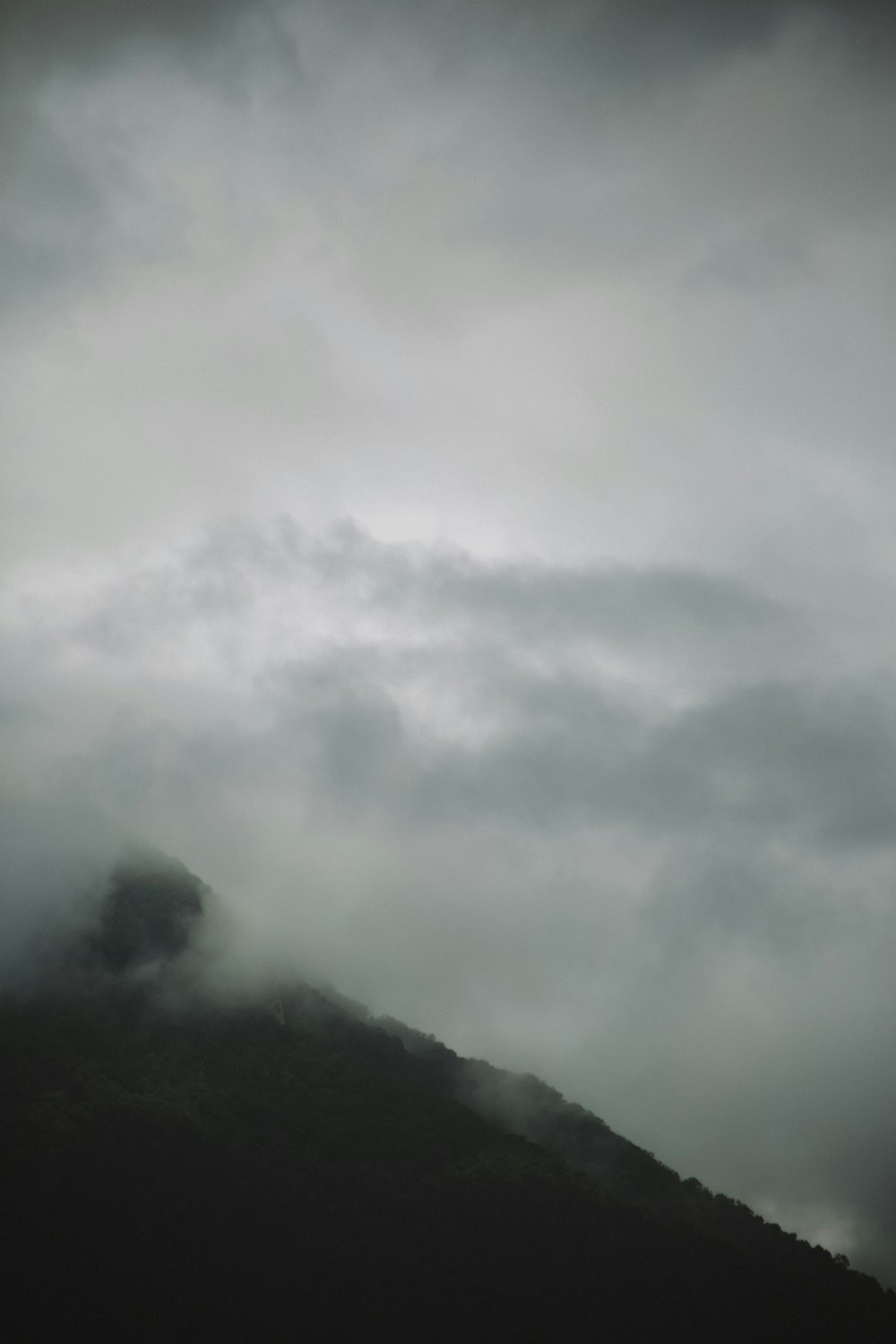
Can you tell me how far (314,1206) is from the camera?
343ft

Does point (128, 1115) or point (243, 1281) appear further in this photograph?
point (128, 1115)

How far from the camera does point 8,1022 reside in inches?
4665

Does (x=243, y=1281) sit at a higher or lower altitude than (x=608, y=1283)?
lower

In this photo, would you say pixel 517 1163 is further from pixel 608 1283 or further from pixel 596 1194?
pixel 608 1283

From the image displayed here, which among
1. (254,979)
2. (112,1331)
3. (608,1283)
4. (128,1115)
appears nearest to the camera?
(112,1331)

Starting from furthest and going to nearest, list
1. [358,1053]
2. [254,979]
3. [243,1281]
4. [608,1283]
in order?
[254,979]
[358,1053]
[608,1283]
[243,1281]

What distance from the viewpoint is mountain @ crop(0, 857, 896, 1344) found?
89000 millimetres

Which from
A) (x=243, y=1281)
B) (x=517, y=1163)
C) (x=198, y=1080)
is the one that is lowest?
(x=243, y=1281)

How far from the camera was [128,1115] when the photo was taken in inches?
4205

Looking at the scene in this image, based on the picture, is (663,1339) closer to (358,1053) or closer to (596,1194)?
(596,1194)

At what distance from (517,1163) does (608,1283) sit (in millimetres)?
19434

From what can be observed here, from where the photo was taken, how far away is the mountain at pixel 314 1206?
8900cm

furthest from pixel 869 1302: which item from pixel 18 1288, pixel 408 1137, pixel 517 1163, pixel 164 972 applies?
pixel 164 972

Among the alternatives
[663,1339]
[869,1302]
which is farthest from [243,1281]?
[869,1302]
